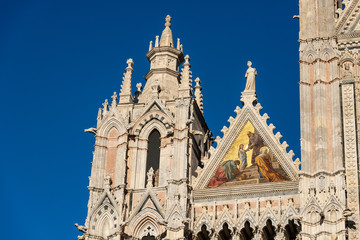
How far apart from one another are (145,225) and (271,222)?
3.51m

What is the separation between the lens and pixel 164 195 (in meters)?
24.6

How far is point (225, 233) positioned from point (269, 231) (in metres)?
1.18

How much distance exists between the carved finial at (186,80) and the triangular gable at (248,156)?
5.16ft

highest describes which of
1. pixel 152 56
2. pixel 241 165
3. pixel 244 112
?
pixel 152 56

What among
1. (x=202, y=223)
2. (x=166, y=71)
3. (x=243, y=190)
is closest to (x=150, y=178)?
(x=202, y=223)

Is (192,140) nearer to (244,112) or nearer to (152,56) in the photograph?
(244,112)

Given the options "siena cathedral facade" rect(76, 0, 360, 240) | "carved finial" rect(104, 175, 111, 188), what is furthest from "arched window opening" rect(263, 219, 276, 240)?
"carved finial" rect(104, 175, 111, 188)

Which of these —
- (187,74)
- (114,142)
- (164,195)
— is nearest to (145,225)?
(164,195)

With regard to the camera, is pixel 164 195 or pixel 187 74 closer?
pixel 164 195

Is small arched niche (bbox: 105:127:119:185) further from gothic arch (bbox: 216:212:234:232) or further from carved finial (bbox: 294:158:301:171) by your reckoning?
carved finial (bbox: 294:158:301:171)

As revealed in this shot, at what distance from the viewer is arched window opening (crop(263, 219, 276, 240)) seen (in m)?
23.2

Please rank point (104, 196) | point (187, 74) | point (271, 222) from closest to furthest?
point (271, 222) < point (104, 196) < point (187, 74)

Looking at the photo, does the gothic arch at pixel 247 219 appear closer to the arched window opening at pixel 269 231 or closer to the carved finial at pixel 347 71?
the arched window opening at pixel 269 231

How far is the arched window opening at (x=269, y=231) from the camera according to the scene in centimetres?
2319
